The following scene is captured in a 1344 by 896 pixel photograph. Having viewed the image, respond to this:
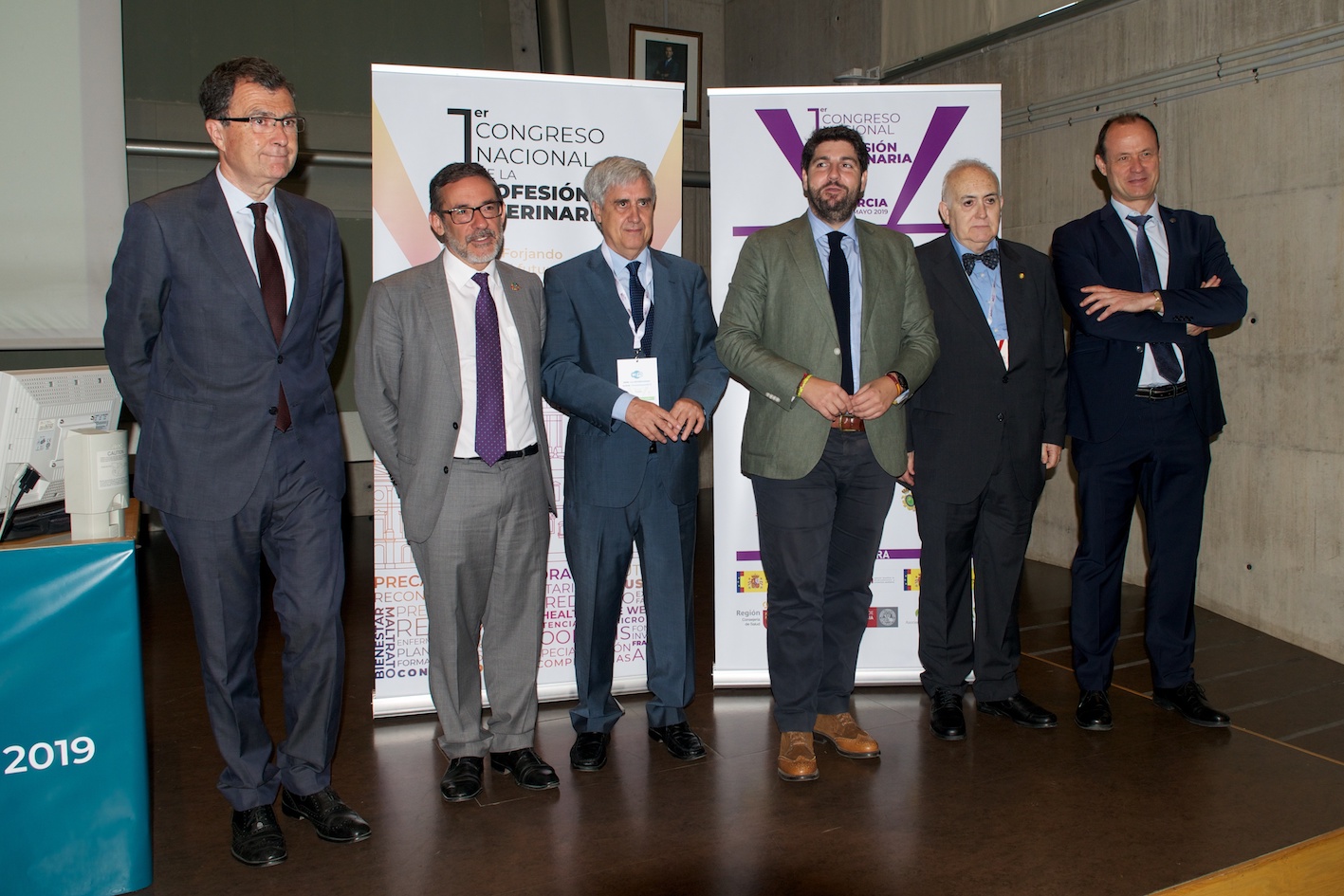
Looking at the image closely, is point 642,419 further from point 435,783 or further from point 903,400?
point 435,783

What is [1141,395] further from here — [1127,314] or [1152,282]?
[1152,282]

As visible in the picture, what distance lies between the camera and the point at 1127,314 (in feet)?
10.9

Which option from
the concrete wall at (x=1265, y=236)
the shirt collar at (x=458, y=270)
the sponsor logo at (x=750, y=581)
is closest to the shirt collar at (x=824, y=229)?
the shirt collar at (x=458, y=270)

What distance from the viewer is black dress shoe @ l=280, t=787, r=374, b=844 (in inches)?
104

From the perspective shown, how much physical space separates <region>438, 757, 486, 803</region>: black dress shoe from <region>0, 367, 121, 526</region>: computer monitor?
4.30ft

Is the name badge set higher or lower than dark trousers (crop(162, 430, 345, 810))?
higher

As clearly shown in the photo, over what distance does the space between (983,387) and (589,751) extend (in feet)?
5.61

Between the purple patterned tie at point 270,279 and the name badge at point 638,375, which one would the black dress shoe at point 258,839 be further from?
the name badge at point 638,375

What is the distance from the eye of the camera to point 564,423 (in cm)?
377

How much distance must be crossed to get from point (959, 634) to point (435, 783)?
178cm

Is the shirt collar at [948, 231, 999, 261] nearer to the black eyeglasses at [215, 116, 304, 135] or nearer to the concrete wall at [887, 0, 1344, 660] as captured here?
the concrete wall at [887, 0, 1344, 660]

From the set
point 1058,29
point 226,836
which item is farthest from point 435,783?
point 1058,29

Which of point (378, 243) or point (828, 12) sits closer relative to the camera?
point (378, 243)

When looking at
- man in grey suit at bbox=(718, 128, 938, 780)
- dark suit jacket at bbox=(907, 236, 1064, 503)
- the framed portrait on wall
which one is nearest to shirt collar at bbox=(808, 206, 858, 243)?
man in grey suit at bbox=(718, 128, 938, 780)
